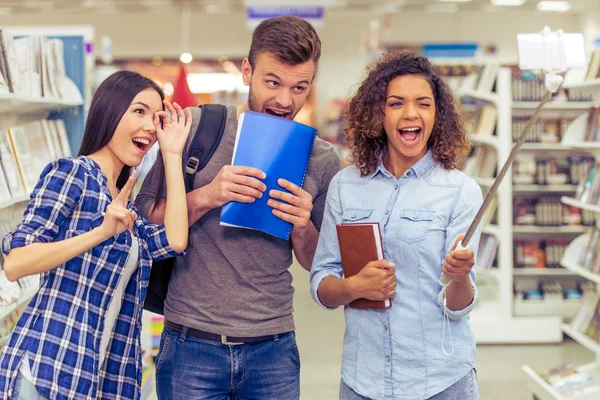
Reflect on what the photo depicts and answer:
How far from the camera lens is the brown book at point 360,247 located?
1.68m

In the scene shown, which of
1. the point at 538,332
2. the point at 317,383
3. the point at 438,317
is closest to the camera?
the point at 438,317

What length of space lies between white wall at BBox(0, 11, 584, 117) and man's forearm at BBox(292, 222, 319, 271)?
1481 centimetres

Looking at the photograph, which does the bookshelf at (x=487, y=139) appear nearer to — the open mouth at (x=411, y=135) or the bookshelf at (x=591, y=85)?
the bookshelf at (x=591, y=85)

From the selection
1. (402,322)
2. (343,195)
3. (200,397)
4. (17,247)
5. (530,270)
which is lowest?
(530,270)

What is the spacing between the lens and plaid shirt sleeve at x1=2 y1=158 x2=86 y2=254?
62.3 inches

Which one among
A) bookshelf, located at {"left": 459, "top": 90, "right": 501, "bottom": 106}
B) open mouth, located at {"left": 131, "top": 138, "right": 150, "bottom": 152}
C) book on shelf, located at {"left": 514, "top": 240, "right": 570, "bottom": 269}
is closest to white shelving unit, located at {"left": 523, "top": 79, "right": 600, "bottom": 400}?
bookshelf, located at {"left": 459, "top": 90, "right": 501, "bottom": 106}

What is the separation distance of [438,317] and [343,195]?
0.40 m

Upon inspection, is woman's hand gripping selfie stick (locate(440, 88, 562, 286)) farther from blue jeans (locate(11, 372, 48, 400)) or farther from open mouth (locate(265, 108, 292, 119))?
blue jeans (locate(11, 372, 48, 400))

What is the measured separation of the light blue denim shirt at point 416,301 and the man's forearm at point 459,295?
2 cm

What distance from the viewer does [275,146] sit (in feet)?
5.98

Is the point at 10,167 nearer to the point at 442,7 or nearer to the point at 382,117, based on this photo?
the point at 382,117

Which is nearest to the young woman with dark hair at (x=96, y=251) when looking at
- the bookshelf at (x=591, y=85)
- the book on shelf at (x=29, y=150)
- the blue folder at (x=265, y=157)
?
the blue folder at (x=265, y=157)

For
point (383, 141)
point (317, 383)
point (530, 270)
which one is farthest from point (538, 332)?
point (383, 141)

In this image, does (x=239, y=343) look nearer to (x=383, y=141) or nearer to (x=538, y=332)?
(x=383, y=141)
